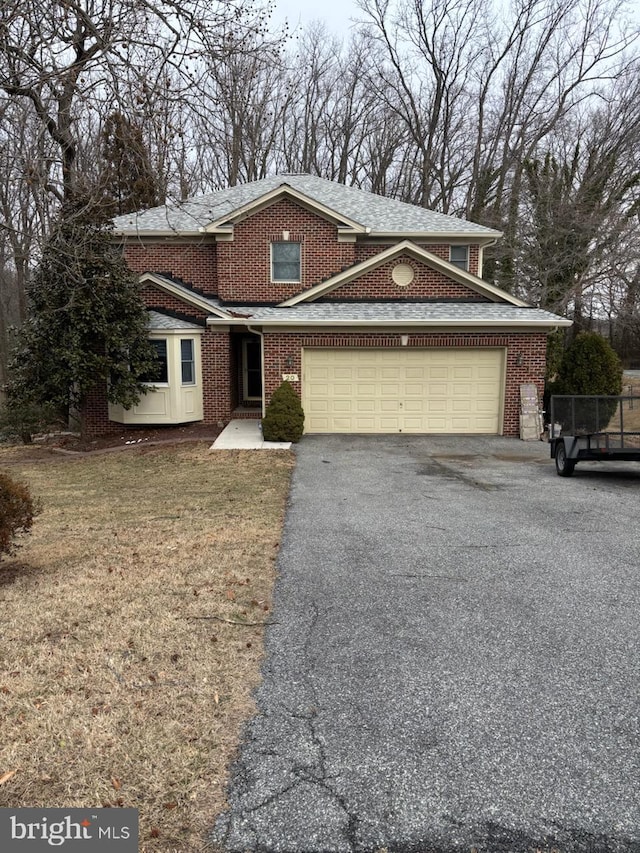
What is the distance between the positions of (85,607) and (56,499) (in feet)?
16.0

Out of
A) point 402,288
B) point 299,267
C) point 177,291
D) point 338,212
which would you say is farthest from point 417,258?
point 177,291

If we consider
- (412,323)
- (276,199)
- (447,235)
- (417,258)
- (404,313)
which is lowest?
(412,323)

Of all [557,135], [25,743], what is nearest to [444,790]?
[25,743]

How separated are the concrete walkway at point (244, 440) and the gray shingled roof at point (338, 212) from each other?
230 inches

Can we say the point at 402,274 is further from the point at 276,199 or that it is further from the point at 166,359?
the point at 166,359

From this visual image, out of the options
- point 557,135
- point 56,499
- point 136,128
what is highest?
point 557,135

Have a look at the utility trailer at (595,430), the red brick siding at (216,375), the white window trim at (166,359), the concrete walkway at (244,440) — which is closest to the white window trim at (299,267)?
the red brick siding at (216,375)

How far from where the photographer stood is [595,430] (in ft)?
30.2

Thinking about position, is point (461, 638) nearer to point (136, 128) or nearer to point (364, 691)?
point (364, 691)

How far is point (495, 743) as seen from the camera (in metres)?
2.75

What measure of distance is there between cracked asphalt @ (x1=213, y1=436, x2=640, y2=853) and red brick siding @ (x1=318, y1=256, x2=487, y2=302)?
915 centimetres

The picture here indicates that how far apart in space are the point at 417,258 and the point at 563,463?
293 inches

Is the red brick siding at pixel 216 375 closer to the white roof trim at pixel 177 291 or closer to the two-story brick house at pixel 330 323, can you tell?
the two-story brick house at pixel 330 323

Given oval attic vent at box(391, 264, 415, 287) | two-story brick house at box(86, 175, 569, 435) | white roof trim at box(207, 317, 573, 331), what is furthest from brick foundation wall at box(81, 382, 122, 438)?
oval attic vent at box(391, 264, 415, 287)
